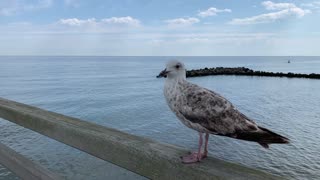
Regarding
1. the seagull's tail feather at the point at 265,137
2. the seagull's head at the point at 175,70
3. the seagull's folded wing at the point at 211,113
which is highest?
the seagull's head at the point at 175,70

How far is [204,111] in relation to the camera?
2496 millimetres

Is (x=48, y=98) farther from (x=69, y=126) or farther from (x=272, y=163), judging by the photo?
(x=69, y=126)

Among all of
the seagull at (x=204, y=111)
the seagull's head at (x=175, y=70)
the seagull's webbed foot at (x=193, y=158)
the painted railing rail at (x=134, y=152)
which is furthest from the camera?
the seagull's head at (x=175, y=70)

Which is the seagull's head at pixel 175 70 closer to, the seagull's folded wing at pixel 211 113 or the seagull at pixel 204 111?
the seagull at pixel 204 111

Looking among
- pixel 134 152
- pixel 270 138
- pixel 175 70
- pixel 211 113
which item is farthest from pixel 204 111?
pixel 134 152

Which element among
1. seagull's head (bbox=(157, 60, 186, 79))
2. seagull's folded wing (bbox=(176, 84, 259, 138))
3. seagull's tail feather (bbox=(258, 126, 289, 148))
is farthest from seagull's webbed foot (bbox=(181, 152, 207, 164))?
seagull's head (bbox=(157, 60, 186, 79))

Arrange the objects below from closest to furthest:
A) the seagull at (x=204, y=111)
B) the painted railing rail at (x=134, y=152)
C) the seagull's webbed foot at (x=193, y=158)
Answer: the painted railing rail at (x=134, y=152) < the seagull's webbed foot at (x=193, y=158) < the seagull at (x=204, y=111)

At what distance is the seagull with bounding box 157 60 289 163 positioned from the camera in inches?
93.2

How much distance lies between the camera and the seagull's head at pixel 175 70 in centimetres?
268

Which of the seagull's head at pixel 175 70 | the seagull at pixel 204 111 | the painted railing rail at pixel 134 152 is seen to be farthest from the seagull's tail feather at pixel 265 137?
the seagull's head at pixel 175 70

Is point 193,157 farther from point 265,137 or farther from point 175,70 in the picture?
point 175,70

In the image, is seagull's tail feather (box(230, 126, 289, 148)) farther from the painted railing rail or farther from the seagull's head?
the seagull's head

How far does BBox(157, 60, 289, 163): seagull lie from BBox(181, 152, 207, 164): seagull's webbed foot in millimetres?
39

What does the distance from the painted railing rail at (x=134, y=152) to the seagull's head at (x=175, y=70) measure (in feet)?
2.00
